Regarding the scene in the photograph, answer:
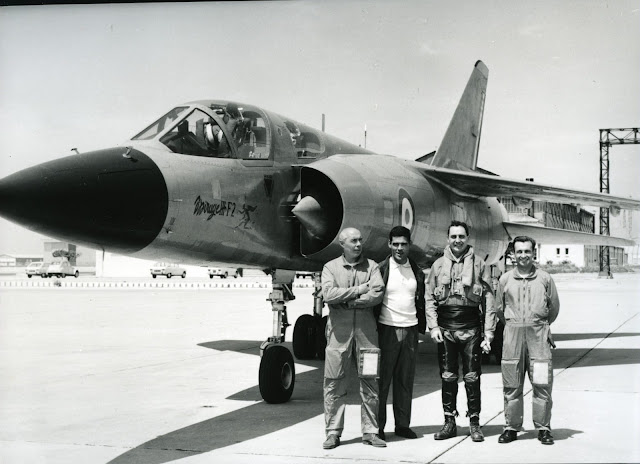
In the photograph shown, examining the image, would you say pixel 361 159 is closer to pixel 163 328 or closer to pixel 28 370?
pixel 28 370

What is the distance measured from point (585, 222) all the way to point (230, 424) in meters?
78.1

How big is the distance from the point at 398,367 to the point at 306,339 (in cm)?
503

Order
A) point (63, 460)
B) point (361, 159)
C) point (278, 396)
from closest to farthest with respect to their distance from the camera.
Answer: point (63, 460) → point (278, 396) → point (361, 159)

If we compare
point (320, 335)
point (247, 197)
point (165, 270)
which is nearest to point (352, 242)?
point (247, 197)

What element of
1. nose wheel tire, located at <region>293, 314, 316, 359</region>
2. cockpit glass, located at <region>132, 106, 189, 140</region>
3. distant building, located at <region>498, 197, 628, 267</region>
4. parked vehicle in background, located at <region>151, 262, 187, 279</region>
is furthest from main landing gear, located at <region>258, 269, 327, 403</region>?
distant building, located at <region>498, 197, 628, 267</region>

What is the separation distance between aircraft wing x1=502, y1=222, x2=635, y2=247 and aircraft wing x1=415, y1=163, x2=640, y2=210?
149cm

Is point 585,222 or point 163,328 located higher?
point 585,222

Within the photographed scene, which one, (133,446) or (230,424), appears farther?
(230,424)

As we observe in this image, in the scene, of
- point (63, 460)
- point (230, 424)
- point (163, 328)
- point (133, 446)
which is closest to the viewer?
point (63, 460)

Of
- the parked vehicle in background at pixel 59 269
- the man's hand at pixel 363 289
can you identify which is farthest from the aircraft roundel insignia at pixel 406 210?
the parked vehicle in background at pixel 59 269

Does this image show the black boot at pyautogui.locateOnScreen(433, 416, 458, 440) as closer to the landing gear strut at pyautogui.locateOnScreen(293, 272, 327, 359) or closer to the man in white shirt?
the man in white shirt

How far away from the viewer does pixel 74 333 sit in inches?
569

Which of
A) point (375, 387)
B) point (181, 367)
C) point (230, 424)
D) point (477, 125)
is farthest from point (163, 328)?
point (375, 387)

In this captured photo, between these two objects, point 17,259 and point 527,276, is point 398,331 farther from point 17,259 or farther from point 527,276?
point 17,259
